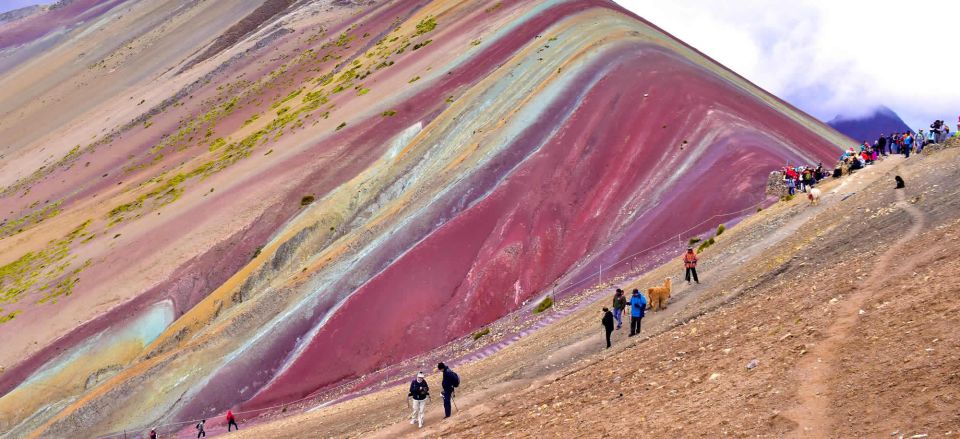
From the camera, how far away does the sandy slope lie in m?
16.0

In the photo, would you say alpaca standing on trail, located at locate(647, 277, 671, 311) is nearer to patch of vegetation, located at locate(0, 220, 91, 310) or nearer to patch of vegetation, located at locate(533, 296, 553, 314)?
patch of vegetation, located at locate(533, 296, 553, 314)

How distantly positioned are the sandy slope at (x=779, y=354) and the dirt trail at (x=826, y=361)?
1.4 inches

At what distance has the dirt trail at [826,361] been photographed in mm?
15648

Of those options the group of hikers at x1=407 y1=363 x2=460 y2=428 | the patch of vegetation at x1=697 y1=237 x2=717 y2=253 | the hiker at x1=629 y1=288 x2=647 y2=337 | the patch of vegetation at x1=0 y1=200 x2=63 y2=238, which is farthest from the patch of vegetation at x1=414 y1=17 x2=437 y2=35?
the group of hikers at x1=407 y1=363 x2=460 y2=428

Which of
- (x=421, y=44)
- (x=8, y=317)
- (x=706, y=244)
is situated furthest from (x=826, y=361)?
(x=421, y=44)

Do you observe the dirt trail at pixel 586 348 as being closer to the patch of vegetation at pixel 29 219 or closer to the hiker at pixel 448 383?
the hiker at pixel 448 383

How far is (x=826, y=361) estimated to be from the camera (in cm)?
1778

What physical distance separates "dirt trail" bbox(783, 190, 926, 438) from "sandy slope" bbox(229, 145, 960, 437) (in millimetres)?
36

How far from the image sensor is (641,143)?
185 ft

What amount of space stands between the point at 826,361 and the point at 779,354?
129 centimetres

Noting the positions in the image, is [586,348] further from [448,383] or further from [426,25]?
[426,25]

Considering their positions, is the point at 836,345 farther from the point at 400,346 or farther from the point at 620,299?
the point at 400,346

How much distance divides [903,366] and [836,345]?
2154mm

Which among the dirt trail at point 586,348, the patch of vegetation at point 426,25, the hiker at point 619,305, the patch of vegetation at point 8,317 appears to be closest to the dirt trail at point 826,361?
the dirt trail at point 586,348
